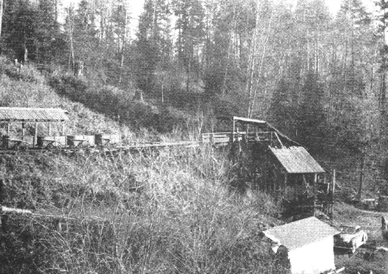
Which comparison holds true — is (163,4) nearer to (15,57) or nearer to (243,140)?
(15,57)

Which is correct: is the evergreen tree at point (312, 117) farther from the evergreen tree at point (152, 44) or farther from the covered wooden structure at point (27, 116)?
the covered wooden structure at point (27, 116)

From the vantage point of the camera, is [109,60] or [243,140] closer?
[243,140]

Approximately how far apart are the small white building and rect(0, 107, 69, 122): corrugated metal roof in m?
14.3

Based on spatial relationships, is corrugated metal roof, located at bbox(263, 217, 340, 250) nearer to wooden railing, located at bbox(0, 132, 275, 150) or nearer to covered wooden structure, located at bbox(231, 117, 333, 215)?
covered wooden structure, located at bbox(231, 117, 333, 215)

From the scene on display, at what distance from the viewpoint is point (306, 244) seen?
18438 mm

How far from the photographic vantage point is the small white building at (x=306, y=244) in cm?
1781

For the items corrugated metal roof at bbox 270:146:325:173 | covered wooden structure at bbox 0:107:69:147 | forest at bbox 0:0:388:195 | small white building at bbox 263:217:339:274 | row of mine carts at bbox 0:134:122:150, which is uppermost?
forest at bbox 0:0:388:195

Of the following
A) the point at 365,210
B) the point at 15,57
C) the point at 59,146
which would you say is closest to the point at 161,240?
the point at 59,146

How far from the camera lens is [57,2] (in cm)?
5203

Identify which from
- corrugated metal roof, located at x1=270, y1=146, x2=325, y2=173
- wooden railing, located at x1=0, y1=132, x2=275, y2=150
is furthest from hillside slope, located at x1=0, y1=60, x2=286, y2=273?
corrugated metal roof, located at x1=270, y1=146, x2=325, y2=173

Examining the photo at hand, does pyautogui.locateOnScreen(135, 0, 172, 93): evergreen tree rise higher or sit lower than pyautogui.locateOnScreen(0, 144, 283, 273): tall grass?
higher

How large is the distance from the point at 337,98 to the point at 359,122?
3418mm

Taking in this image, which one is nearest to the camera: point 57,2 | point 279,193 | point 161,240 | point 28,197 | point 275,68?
point 161,240

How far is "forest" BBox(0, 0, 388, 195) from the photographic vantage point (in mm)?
37500
